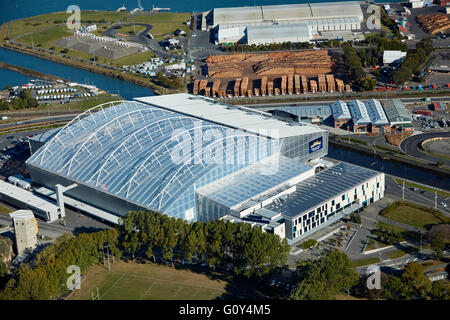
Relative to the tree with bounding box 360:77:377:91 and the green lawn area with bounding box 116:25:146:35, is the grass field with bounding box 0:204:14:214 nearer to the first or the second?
the tree with bounding box 360:77:377:91

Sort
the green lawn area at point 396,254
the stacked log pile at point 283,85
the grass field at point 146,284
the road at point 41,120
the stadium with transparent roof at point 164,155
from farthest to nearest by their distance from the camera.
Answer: the stacked log pile at point 283,85, the road at point 41,120, the stadium with transparent roof at point 164,155, the green lawn area at point 396,254, the grass field at point 146,284

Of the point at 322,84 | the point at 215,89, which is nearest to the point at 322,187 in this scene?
the point at 322,84

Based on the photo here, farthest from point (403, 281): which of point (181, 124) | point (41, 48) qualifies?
point (41, 48)

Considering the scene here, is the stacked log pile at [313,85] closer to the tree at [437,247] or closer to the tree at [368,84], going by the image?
the tree at [368,84]

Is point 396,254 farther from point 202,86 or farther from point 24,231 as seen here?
point 202,86

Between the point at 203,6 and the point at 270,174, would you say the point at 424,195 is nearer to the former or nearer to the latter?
the point at 270,174

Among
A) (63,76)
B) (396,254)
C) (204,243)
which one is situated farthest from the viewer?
(63,76)

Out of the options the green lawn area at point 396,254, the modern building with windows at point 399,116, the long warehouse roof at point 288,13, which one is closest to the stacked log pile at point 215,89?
the modern building with windows at point 399,116
